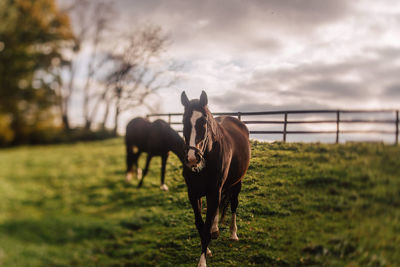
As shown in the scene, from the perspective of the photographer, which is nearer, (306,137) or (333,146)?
(333,146)

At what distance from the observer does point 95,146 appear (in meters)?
4.41

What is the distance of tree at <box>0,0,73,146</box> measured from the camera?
3.20m

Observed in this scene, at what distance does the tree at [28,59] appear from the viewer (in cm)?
320

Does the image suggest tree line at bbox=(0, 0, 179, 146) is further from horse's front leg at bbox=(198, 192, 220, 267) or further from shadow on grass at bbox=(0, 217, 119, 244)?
horse's front leg at bbox=(198, 192, 220, 267)

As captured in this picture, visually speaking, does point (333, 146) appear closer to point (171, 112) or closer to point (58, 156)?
point (171, 112)

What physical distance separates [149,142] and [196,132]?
3103 mm

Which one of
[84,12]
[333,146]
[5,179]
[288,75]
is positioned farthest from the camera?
[84,12]

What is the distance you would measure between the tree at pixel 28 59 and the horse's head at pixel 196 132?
2432 millimetres

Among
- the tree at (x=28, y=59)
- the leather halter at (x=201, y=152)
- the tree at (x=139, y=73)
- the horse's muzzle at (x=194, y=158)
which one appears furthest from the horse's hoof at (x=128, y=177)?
the horse's muzzle at (x=194, y=158)

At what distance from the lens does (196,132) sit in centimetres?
206

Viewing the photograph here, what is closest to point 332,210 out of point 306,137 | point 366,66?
point 306,137

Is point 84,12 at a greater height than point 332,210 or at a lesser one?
greater

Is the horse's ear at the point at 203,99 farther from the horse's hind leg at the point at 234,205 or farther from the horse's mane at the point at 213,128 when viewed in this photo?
the horse's hind leg at the point at 234,205

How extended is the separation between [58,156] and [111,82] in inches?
67.0
